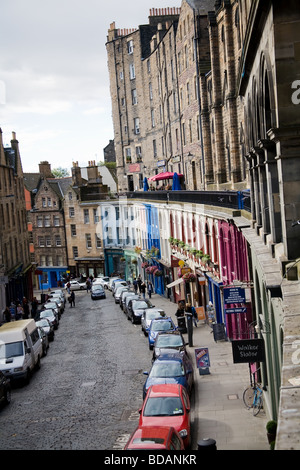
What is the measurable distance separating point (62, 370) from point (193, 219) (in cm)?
1304

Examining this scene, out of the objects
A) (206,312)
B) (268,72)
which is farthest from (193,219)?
(268,72)

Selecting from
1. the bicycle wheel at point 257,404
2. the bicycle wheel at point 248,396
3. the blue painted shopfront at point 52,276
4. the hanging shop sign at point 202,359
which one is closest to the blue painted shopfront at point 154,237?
the blue painted shopfront at point 52,276

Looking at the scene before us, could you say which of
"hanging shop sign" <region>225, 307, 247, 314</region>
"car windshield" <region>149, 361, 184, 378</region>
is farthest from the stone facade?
"car windshield" <region>149, 361, 184, 378</region>

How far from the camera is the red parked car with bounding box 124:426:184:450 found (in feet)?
42.9

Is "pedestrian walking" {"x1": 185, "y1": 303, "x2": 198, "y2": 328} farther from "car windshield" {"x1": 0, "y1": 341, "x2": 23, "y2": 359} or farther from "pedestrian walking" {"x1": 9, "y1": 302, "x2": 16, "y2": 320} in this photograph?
"pedestrian walking" {"x1": 9, "y1": 302, "x2": 16, "y2": 320}

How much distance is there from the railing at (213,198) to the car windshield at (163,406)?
7.92 metres

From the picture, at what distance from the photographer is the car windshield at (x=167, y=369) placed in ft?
66.3

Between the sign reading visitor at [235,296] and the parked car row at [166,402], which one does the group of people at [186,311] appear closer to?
the parked car row at [166,402]

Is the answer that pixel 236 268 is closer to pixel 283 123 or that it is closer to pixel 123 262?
pixel 283 123

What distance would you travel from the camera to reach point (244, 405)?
63.0ft

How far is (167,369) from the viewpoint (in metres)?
20.5

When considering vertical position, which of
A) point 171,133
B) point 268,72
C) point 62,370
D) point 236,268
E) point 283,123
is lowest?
point 62,370

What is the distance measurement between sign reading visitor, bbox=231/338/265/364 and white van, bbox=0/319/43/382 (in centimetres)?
1091

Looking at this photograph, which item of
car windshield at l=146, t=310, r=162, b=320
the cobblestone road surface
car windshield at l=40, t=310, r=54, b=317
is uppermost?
car windshield at l=146, t=310, r=162, b=320
